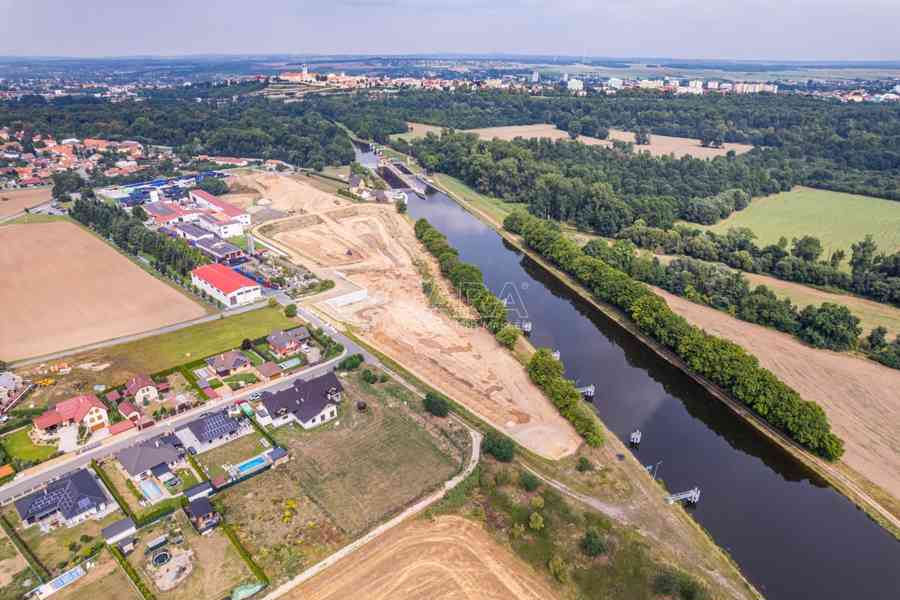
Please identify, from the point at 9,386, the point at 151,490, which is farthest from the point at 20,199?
the point at 151,490

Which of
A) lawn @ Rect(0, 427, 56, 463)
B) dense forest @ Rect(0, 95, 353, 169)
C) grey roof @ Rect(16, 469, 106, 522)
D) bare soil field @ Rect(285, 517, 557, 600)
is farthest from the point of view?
dense forest @ Rect(0, 95, 353, 169)

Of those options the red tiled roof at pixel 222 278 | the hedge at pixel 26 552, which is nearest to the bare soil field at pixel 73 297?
the red tiled roof at pixel 222 278

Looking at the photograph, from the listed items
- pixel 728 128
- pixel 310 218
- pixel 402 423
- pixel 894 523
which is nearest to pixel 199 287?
pixel 310 218

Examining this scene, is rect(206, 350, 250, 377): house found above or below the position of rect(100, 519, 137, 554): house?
above

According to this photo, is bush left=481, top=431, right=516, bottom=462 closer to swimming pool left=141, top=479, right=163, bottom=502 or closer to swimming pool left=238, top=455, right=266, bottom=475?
swimming pool left=238, top=455, right=266, bottom=475

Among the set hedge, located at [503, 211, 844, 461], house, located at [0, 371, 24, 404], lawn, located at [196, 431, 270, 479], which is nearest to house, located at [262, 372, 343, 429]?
lawn, located at [196, 431, 270, 479]

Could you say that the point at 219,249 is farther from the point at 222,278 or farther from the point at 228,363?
the point at 228,363
